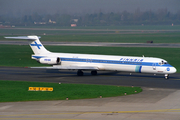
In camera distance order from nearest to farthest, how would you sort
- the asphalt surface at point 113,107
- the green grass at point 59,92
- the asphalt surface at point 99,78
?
the asphalt surface at point 113,107 < the green grass at point 59,92 < the asphalt surface at point 99,78

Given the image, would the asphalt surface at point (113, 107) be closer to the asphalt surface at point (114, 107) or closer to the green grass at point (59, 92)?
the asphalt surface at point (114, 107)

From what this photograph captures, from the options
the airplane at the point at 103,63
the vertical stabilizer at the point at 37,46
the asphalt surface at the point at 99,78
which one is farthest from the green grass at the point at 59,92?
the vertical stabilizer at the point at 37,46

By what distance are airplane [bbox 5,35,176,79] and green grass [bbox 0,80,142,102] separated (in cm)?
880

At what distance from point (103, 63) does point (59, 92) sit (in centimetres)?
1504

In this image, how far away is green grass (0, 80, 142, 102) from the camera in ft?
103

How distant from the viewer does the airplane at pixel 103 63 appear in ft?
148

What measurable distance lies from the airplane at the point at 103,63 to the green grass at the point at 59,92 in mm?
8804

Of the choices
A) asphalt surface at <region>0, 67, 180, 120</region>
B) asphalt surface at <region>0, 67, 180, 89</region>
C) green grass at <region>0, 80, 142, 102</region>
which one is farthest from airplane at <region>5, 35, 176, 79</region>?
green grass at <region>0, 80, 142, 102</region>

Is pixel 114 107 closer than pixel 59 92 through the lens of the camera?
Yes

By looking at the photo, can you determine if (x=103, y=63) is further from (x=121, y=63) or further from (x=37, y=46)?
(x=37, y=46)

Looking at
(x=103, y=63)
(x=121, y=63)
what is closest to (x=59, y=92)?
(x=103, y=63)

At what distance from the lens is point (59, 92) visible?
111ft

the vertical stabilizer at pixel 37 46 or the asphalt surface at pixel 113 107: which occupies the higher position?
the vertical stabilizer at pixel 37 46

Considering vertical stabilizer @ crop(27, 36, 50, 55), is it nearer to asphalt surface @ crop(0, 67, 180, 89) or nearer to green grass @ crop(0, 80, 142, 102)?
asphalt surface @ crop(0, 67, 180, 89)
